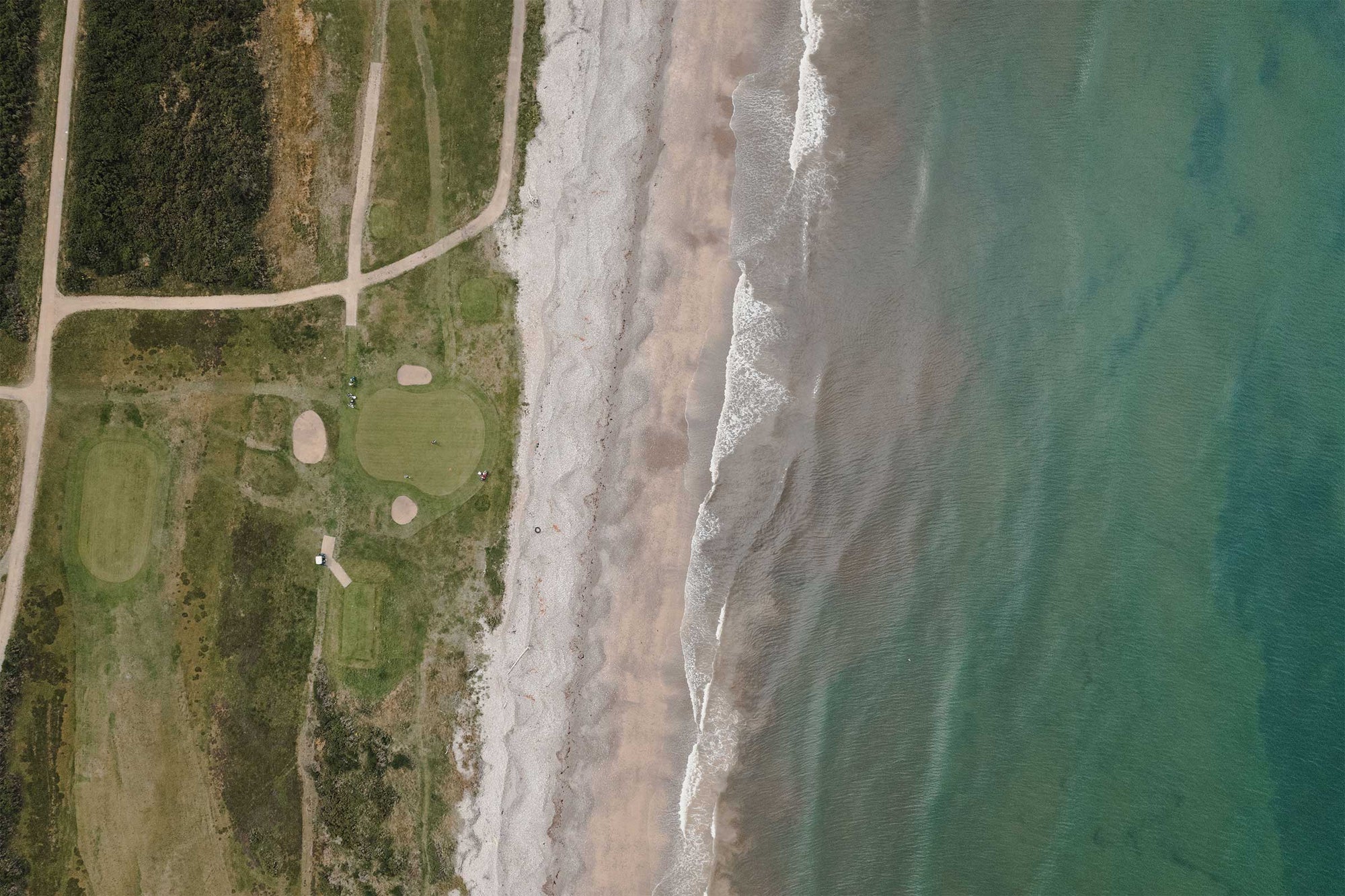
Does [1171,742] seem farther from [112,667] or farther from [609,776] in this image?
[112,667]

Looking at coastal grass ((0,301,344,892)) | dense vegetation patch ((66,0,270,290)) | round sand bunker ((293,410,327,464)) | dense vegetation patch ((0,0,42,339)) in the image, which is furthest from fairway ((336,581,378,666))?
dense vegetation patch ((0,0,42,339))

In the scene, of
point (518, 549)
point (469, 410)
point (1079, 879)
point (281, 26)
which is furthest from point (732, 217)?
point (1079, 879)

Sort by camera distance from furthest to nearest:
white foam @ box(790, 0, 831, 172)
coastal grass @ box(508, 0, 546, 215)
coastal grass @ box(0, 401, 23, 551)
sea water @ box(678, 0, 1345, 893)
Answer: coastal grass @ box(0, 401, 23, 551)
coastal grass @ box(508, 0, 546, 215)
white foam @ box(790, 0, 831, 172)
sea water @ box(678, 0, 1345, 893)

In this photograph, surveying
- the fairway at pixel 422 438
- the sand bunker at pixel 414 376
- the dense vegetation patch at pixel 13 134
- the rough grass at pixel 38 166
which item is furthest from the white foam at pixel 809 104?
the dense vegetation patch at pixel 13 134

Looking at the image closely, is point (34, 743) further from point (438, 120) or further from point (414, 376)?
point (438, 120)

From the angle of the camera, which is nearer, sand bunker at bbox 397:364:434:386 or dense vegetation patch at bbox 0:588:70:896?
sand bunker at bbox 397:364:434:386

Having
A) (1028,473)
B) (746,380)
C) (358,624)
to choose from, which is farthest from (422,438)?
(1028,473)

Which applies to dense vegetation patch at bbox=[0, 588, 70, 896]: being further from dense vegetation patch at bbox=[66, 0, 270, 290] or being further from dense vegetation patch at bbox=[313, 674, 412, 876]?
dense vegetation patch at bbox=[66, 0, 270, 290]
